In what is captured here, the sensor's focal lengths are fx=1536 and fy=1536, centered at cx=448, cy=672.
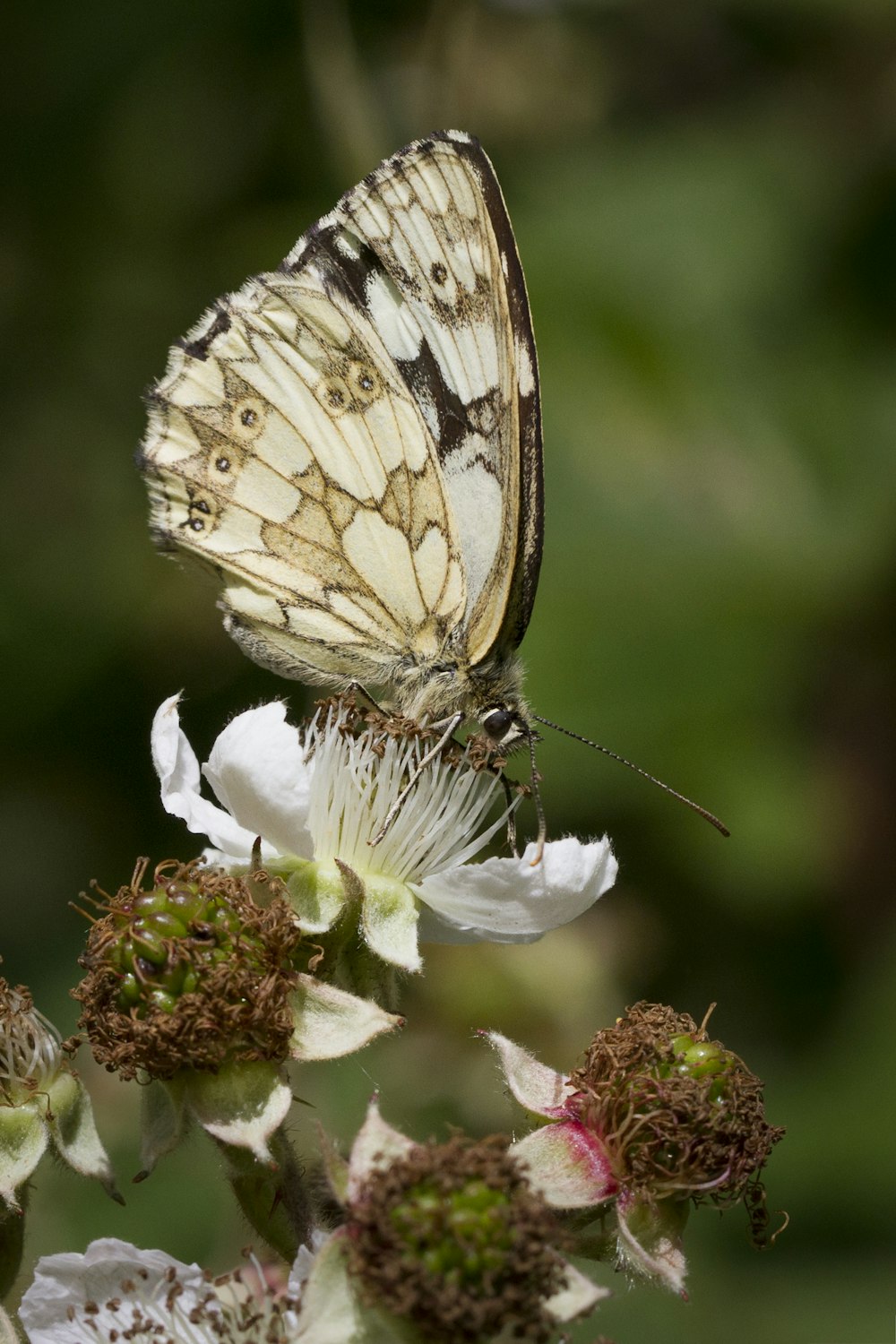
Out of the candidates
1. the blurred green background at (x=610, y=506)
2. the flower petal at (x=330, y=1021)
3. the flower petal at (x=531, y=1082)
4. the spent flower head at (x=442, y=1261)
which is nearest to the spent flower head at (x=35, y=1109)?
the flower petal at (x=330, y=1021)

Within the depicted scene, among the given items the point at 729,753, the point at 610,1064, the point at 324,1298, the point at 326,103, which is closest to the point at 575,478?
the point at 729,753

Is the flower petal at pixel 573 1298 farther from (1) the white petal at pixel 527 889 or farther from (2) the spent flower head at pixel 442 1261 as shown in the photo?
(1) the white petal at pixel 527 889

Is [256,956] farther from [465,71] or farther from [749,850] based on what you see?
[465,71]

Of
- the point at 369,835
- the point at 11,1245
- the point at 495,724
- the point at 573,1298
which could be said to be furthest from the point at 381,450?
the point at 573,1298

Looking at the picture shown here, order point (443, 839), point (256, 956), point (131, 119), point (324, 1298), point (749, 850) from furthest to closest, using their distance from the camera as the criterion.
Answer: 1. point (131, 119)
2. point (749, 850)
3. point (443, 839)
4. point (256, 956)
5. point (324, 1298)

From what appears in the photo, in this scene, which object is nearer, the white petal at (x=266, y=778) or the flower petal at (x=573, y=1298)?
the flower petal at (x=573, y=1298)

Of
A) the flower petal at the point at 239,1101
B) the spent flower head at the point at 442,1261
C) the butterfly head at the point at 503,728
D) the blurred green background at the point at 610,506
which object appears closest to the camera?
the spent flower head at the point at 442,1261

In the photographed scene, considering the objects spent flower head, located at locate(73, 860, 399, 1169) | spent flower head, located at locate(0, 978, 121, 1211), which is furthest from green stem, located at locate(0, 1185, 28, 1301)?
spent flower head, located at locate(73, 860, 399, 1169)
